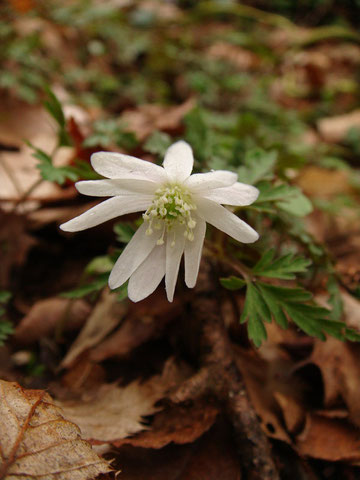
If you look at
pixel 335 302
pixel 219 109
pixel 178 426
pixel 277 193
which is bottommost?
pixel 178 426

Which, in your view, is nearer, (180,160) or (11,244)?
(180,160)

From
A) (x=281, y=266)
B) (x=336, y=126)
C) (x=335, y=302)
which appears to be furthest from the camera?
(x=336, y=126)

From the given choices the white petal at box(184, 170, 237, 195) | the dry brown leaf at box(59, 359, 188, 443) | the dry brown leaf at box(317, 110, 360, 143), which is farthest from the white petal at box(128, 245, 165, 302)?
the dry brown leaf at box(317, 110, 360, 143)

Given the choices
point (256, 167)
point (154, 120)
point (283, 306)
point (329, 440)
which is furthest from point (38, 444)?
point (154, 120)

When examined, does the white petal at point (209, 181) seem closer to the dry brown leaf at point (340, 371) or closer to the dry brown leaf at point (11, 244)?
the dry brown leaf at point (340, 371)

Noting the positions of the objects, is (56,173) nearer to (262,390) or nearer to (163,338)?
(163,338)

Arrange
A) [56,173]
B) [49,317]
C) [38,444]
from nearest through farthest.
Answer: [38,444], [56,173], [49,317]

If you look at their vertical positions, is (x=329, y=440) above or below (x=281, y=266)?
below
